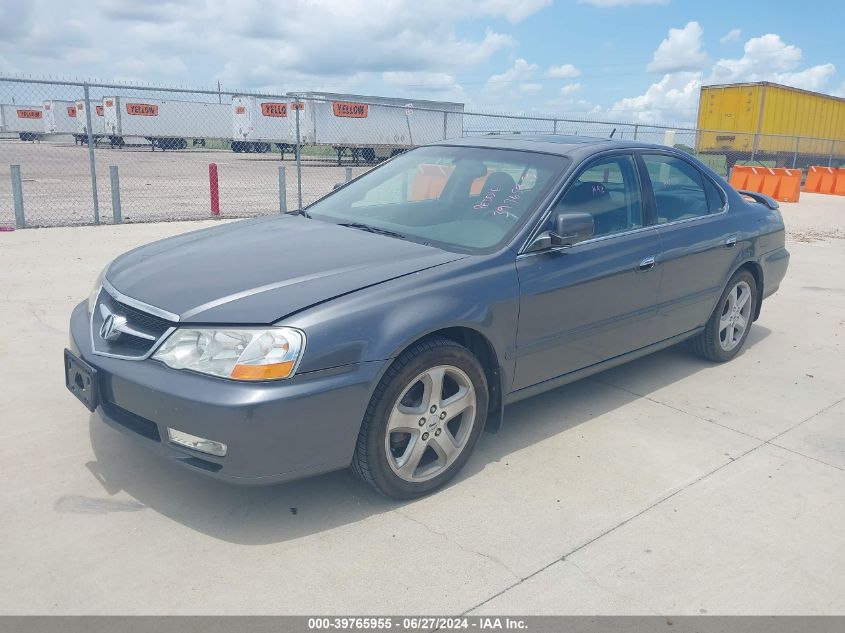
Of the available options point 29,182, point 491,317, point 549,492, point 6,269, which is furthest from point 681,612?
point 29,182

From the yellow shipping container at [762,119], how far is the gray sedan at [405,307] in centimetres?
2218

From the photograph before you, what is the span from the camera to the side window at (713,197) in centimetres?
494

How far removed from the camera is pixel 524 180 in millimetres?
3875

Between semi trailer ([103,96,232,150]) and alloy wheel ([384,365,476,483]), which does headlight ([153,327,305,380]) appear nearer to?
alloy wheel ([384,365,476,483])

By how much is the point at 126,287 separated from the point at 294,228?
3.37 ft

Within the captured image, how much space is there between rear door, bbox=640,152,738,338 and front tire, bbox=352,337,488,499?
1699 mm

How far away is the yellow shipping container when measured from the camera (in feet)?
81.9

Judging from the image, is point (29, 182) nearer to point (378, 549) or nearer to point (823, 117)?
point (378, 549)

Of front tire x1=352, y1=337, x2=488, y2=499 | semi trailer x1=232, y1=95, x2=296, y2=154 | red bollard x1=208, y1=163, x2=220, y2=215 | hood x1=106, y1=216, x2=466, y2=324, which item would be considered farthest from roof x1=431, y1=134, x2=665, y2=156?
semi trailer x1=232, y1=95, x2=296, y2=154

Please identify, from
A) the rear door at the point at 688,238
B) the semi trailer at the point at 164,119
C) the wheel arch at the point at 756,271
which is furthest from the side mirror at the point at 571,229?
the semi trailer at the point at 164,119

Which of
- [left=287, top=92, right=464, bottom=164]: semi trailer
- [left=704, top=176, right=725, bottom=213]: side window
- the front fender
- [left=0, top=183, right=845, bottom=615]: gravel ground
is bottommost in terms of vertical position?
[left=0, top=183, right=845, bottom=615]: gravel ground

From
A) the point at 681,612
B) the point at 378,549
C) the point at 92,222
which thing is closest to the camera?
the point at 681,612

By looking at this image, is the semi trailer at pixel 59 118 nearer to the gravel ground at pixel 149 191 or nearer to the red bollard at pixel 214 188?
the gravel ground at pixel 149 191

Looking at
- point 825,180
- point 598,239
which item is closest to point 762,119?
point 825,180
